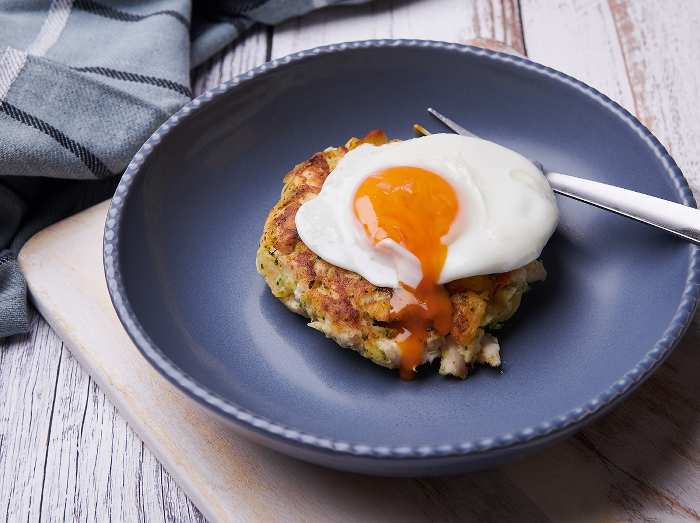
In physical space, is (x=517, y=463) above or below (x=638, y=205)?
below

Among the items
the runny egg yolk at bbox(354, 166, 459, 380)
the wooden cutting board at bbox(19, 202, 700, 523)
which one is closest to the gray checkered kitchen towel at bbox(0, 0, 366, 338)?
the wooden cutting board at bbox(19, 202, 700, 523)

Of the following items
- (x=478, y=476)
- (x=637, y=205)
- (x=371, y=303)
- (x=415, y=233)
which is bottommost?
(x=478, y=476)

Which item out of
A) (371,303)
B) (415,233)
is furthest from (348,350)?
(415,233)

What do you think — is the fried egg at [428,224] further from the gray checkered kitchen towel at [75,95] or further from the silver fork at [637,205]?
the gray checkered kitchen towel at [75,95]

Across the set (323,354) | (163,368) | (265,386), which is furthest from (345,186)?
(163,368)

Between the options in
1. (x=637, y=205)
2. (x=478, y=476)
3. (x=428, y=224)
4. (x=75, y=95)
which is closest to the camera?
(x=478, y=476)

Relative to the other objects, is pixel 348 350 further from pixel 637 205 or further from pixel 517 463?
pixel 637 205

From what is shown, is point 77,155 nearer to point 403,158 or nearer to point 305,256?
point 305,256
